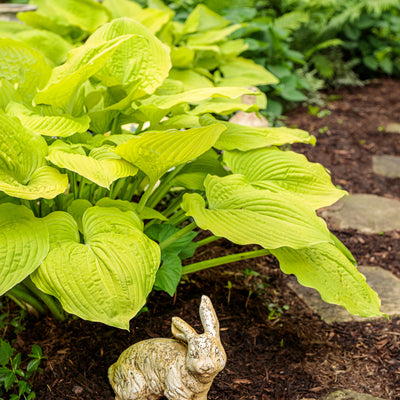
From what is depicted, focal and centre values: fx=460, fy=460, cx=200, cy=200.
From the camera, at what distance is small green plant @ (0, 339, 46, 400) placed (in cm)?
174

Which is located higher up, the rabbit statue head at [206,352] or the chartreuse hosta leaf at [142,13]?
the chartreuse hosta leaf at [142,13]

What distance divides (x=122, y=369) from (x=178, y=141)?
0.85 metres

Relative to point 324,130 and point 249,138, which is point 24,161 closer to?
point 249,138

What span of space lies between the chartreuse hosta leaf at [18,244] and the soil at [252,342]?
0.58 m

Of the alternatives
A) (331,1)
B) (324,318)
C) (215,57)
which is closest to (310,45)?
(331,1)

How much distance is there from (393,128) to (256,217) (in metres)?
3.64

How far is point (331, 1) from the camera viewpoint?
575 centimetres

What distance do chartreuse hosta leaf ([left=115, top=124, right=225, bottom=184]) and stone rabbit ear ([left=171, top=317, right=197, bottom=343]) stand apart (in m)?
0.59

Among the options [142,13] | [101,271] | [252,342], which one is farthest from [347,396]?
[142,13]

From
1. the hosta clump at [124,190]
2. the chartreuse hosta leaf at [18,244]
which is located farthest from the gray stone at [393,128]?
the chartreuse hosta leaf at [18,244]

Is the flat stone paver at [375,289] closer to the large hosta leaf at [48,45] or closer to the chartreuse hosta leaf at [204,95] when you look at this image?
the chartreuse hosta leaf at [204,95]

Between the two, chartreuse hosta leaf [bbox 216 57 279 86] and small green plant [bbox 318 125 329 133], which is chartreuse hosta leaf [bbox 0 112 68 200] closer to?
chartreuse hosta leaf [bbox 216 57 279 86]

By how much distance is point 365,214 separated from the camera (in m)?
3.25

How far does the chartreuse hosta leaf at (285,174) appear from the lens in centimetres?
206
